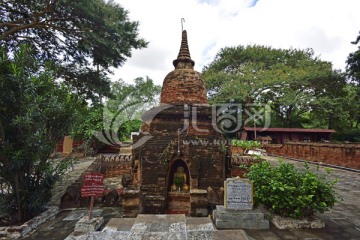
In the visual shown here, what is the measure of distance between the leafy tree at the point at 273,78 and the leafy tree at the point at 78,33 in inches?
644

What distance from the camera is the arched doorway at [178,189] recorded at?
650 cm

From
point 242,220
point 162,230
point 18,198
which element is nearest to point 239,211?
point 242,220

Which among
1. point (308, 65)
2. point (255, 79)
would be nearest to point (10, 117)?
point (255, 79)

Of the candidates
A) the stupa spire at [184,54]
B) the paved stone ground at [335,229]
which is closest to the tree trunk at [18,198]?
the paved stone ground at [335,229]

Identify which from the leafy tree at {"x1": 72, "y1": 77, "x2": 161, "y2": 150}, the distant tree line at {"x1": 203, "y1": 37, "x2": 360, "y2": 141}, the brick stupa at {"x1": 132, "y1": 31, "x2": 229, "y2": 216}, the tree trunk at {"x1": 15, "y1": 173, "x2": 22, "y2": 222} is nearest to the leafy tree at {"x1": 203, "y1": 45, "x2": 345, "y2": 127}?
the distant tree line at {"x1": 203, "y1": 37, "x2": 360, "y2": 141}

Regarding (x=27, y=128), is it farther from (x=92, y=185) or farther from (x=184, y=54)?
(x=184, y=54)

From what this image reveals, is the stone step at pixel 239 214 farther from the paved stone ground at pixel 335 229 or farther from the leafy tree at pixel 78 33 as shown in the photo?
the leafy tree at pixel 78 33

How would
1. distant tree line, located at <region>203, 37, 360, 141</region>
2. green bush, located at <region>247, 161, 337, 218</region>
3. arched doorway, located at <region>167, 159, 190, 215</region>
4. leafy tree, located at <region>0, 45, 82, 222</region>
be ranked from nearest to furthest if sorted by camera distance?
green bush, located at <region>247, 161, 337, 218</region> → leafy tree, located at <region>0, 45, 82, 222</region> → arched doorway, located at <region>167, 159, 190, 215</region> → distant tree line, located at <region>203, 37, 360, 141</region>

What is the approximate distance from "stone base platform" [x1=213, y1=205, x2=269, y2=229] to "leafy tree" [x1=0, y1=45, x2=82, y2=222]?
14.6 ft

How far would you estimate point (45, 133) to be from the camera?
489 cm

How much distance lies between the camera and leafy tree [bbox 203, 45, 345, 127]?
22.1 metres

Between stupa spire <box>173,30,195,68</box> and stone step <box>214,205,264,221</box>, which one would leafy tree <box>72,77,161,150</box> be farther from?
stone step <box>214,205,264,221</box>

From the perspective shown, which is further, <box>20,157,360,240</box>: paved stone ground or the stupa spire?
the stupa spire

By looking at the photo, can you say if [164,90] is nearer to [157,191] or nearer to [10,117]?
[157,191]
